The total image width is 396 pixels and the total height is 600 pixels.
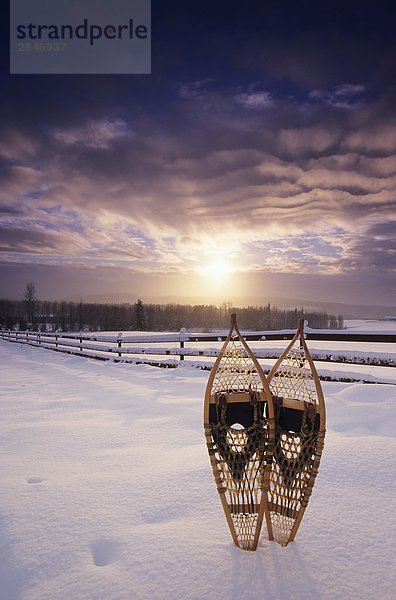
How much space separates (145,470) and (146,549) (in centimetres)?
116

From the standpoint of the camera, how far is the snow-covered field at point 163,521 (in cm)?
192

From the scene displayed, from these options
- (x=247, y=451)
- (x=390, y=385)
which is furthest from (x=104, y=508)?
(x=390, y=385)

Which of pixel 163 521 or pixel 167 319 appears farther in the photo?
pixel 167 319

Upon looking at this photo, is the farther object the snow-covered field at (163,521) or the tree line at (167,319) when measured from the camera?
the tree line at (167,319)

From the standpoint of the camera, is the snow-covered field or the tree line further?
the tree line

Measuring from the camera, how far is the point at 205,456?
143 inches

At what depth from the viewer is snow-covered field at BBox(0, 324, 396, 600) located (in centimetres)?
192

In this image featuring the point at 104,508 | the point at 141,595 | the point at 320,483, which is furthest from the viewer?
the point at 320,483

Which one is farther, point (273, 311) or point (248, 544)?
point (273, 311)

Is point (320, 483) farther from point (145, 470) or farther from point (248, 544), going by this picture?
point (145, 470)

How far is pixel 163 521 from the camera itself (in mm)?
2473

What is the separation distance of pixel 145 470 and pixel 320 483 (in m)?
1.65

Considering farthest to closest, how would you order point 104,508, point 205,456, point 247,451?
1. point 205,456
2. point 104,508
3. point 247,451

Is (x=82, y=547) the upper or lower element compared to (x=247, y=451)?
lower
